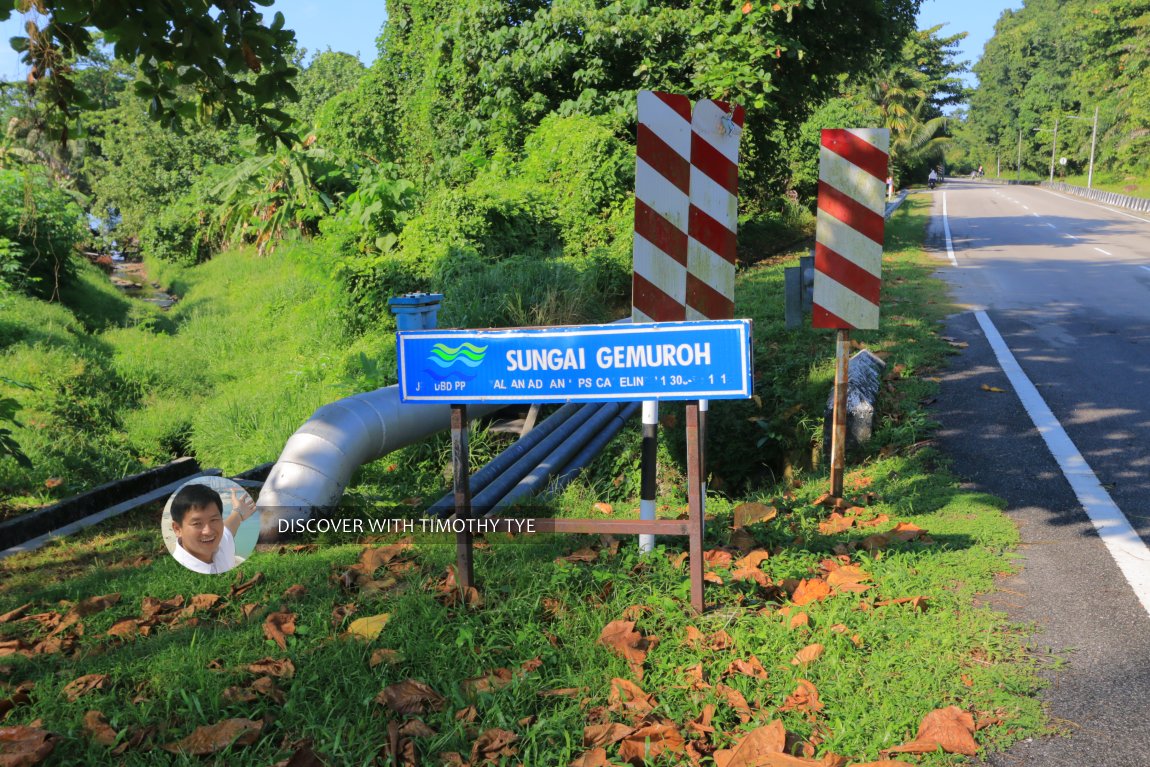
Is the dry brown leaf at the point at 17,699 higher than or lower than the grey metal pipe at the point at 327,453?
lower

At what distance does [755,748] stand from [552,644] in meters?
0.91

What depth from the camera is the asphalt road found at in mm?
2822

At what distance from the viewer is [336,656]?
310 cm

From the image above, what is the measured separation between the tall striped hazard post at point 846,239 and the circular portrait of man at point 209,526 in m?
3.16

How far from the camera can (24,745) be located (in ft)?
8.36

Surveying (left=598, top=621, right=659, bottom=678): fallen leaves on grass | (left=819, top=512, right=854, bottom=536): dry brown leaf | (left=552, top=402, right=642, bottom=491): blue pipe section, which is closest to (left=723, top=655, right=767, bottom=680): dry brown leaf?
(left=598, top=621, right=659, bottom=678): fallen leaves on grass

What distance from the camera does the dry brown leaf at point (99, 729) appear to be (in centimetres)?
261

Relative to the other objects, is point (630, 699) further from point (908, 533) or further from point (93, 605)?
point (93, 605)

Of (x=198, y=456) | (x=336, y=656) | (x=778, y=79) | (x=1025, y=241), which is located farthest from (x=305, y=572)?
(x=1025, y=241)

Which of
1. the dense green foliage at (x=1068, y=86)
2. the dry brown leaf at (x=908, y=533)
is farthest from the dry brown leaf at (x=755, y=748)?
the dense green foliage at (x=1068, y=86)

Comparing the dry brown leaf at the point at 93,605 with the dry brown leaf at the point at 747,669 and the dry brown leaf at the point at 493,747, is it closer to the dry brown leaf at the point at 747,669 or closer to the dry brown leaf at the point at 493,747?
the dry brown leaf at the point at 493,747

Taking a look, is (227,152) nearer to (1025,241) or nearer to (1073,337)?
(1025,241)

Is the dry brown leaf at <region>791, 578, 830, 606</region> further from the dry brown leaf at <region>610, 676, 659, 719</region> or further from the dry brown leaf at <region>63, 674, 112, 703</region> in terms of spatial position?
the dry brown leaf at <region>63, 674, 112, 703</region>

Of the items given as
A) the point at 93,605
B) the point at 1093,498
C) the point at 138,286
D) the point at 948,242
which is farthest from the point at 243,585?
the point at 138,286
